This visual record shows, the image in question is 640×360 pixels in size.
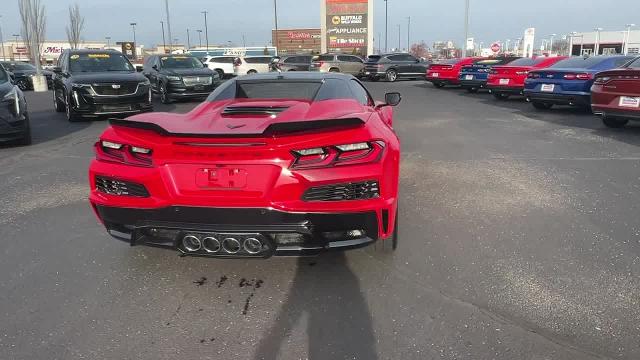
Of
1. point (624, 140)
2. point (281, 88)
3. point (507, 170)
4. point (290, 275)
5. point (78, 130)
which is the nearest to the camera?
point (290, 275)

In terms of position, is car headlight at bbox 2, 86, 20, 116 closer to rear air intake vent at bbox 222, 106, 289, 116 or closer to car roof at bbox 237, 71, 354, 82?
car roof at bbox 237, 71, 354, 82

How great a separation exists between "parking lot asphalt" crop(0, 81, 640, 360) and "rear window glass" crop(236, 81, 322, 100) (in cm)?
144

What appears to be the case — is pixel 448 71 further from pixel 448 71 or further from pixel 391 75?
pixel 391 75

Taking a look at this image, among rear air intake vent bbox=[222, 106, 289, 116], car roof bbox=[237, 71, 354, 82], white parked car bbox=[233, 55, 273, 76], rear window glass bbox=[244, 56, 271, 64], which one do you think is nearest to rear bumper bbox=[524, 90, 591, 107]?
car roof bbox=[237, 71, 354, 82]

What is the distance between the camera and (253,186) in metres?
2.93

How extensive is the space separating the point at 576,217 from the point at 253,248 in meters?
3.22

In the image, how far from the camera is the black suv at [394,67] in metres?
27.0

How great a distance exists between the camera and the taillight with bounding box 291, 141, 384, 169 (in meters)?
2.95

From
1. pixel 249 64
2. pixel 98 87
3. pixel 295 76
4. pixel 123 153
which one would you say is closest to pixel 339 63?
pixel 249 64

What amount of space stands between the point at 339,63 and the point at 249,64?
5.48 m

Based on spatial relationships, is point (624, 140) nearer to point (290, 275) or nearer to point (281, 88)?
point (281, 88)

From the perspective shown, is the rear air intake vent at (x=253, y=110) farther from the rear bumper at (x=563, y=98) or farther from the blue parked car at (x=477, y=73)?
the blue parked car at (x=477, y=73)

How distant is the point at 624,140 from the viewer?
8500mm

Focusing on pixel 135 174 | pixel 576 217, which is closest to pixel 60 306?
pixel 135 174
